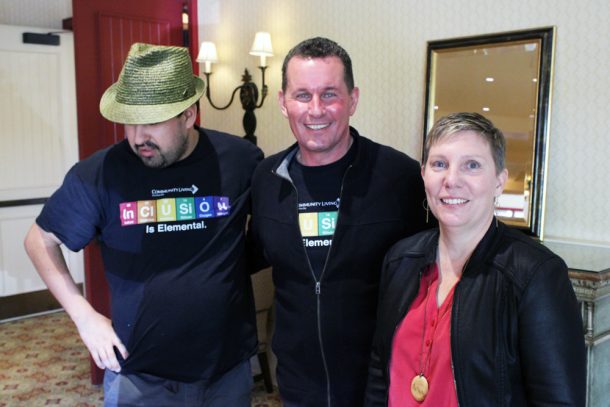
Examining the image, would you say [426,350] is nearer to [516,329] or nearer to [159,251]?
[516,329]

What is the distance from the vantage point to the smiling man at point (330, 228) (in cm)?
169

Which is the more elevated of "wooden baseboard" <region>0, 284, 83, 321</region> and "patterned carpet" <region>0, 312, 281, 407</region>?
"wooden baseboard" <region>0, 284, 83, 321</region>

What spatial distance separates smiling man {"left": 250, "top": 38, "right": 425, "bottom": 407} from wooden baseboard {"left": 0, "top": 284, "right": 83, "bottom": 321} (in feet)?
14.0

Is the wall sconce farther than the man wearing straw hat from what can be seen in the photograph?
Yes

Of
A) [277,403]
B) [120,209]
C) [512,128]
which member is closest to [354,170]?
[120,209]

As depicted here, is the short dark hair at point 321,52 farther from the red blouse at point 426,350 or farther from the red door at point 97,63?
the red door at point 97,63

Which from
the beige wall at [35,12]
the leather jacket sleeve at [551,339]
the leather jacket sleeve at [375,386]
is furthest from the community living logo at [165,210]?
the beige wall at [35,12]

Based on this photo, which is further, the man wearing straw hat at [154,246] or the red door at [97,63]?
the red door at [97,63]

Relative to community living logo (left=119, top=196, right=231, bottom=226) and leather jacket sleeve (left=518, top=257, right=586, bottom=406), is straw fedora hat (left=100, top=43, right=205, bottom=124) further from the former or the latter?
leather jacket sleeve (left=518, top=257, right=586, bottom=406)

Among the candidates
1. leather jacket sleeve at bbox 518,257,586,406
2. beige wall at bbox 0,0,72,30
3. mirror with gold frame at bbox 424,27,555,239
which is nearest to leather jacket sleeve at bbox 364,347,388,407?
leather jacket sleeve at bbox 518,257,586,406

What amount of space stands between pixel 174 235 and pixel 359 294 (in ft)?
1.86

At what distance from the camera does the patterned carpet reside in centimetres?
362

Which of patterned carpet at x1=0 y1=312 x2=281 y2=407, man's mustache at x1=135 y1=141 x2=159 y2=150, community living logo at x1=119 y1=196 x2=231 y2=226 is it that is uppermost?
man's mustache at x1=135 y1=141 x2=159 y2=150

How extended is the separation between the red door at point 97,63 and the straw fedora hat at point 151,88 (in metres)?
1.82
